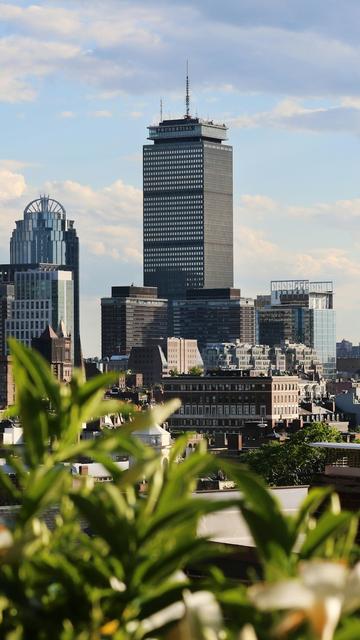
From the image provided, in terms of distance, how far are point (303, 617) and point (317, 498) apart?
82cm

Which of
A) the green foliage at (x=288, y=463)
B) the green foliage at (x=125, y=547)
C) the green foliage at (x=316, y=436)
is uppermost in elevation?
the green foliage at (x=125, y=547)

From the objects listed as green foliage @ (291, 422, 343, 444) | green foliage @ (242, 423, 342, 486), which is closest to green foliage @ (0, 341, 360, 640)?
green foliage @ (242, 423, 342, 486)

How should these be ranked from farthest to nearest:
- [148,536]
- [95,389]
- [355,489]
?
[355,489] < [95,389] < [148,536]

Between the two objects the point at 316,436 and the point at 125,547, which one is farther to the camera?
the point at 316,436

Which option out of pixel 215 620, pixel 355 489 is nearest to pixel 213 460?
pixel 215 620

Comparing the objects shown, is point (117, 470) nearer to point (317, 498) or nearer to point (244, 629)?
point (317, 498)

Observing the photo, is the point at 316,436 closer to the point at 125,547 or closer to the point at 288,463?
the point at 288,463

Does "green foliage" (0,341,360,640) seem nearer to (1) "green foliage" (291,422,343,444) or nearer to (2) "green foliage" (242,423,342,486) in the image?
(2) "green foliage" (242,423,342,486)

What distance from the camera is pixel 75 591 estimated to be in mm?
6398

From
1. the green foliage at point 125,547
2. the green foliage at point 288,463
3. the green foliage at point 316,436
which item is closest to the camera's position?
the green foliage at point 125,547

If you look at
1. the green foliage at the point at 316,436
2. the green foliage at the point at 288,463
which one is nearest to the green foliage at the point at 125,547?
the green foliage at the point at 288,463

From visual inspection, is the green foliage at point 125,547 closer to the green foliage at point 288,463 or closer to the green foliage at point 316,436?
the green foliage at point 288,463

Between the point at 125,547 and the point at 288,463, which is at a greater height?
the point at 125,547

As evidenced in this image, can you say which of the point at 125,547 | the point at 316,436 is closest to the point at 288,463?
the point at 316,436
